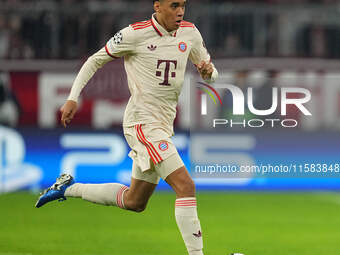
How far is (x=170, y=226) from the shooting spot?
8.61m

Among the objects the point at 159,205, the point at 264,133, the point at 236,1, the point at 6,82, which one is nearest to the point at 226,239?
the point at 159,205

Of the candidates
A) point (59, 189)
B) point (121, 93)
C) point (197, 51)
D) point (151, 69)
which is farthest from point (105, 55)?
point (121, 93)

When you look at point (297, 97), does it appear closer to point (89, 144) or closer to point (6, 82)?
point (89, 144)

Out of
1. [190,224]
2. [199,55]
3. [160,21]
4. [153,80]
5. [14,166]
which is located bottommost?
[14,166]

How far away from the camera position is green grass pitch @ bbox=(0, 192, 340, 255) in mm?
7246

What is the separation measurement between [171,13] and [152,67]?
40 cm

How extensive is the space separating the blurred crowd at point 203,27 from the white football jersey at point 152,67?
17.8ft

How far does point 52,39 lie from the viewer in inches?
462

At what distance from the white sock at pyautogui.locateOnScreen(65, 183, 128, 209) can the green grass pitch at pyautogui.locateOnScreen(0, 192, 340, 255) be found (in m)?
0.50

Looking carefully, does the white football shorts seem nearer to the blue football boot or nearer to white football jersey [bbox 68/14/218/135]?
white football jersey [bbox 68/14/218/135]

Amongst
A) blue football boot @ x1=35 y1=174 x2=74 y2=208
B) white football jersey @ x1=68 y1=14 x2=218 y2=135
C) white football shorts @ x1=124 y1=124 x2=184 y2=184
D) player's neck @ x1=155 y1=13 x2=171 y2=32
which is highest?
player's neck @ x1=155 y1=13 x2=171 y2=32

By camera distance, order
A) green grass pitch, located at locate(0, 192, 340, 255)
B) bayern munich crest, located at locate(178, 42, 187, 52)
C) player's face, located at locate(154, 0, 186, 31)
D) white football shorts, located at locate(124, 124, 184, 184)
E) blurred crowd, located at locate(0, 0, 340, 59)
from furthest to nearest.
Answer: blurred crowd, located at locate(0, 0, 340, 59), green grass pitch, located at locate(0, 192, 340, 255), bayern munich crest, located at locate(178, 42, 187, 52), player's face, located at locate(154, 0, 186, 31), white football shorts, located at locate(124, 124, 184, 184)

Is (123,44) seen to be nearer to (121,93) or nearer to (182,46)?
(182,46)

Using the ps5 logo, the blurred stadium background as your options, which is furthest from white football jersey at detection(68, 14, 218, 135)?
the ps5 logo
